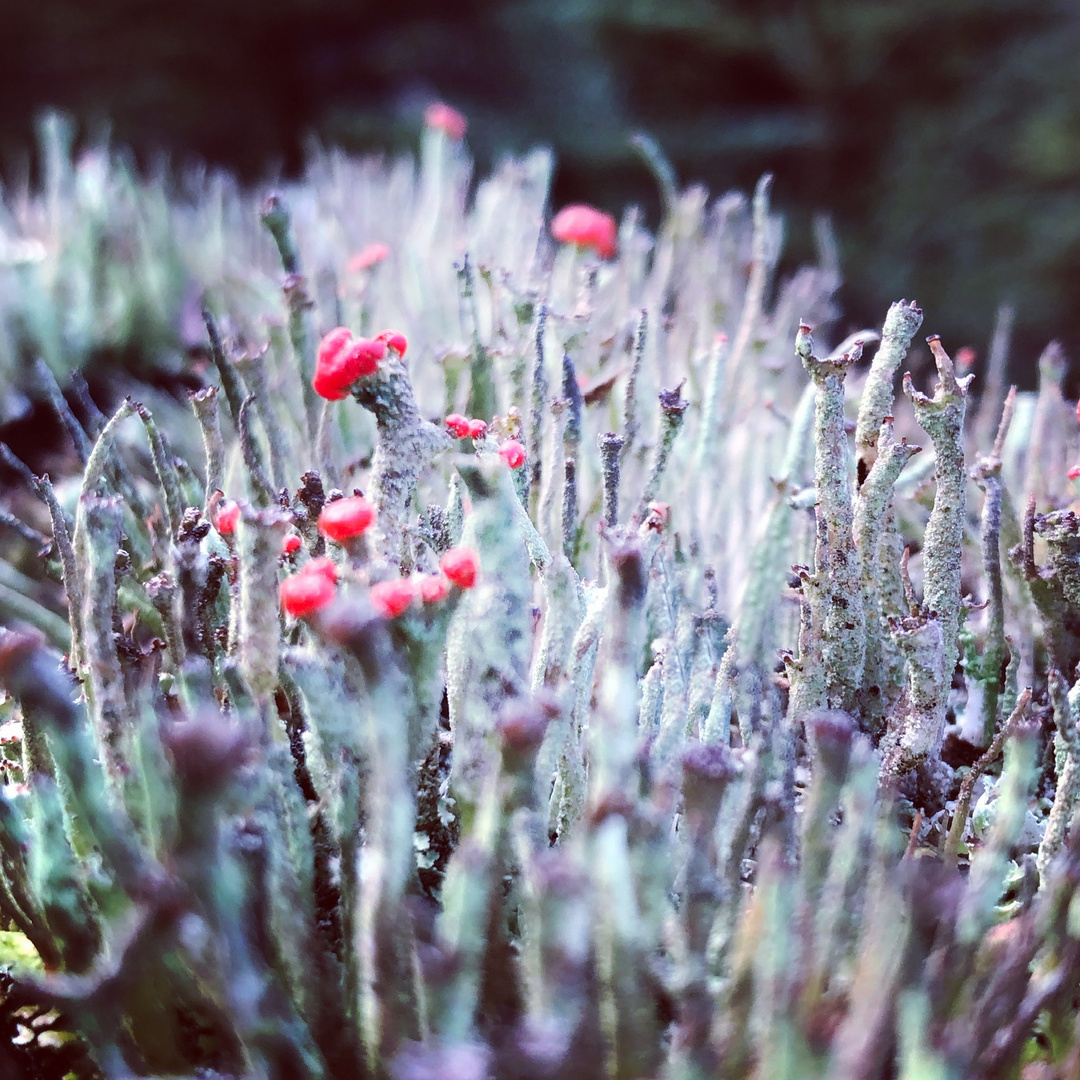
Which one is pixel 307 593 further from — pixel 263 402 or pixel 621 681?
pixel 263 402

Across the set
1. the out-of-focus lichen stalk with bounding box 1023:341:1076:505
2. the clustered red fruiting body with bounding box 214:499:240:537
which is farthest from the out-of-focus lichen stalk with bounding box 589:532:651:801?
the out-of-focus lichen stalk with bounding box 1023:341:1076:505

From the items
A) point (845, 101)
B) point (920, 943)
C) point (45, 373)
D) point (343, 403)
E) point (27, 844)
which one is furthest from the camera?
point (845, 101)

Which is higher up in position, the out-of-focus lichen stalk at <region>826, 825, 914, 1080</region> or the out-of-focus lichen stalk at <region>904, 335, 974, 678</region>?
the out-of-focus lichen stalk at <region>904, 335, 974, 678</region>

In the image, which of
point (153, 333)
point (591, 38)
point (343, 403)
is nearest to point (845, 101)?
point (591, 38)

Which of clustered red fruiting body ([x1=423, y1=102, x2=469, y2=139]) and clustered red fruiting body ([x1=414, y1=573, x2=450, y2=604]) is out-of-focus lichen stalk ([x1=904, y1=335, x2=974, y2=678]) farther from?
clustered red fruiting body ([x1=423, y1=102, x2=469, y2=139])

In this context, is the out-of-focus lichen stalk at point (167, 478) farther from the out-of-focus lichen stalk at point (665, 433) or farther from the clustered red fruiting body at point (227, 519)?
the out-of-focus lichen stalk at point (665, 433)

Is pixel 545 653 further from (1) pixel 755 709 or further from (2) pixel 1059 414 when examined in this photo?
(2) pixel 1059 414

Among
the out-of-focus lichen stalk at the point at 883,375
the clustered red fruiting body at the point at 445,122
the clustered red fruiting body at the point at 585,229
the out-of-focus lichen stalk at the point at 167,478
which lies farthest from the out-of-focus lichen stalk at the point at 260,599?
the clustered red fruiting body at the point at 445,122
